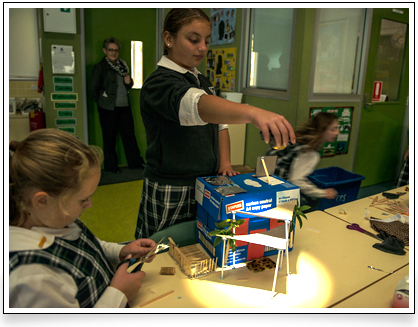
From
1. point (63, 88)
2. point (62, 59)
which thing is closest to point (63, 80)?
point (63, 88)

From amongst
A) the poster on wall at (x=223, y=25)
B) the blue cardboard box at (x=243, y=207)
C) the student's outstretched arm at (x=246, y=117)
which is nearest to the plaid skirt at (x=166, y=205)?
the blue cardboard box at (x=243, y=207)

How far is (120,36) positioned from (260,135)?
13.0 feet

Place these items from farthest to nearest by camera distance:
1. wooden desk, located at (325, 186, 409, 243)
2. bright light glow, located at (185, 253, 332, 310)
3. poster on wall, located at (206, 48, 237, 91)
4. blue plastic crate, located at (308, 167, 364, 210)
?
1. poster on wall, located at (206, 48, 237, 91)
2. blue plastic crate, located at (308, 167, 364, 210)
3. wooden desk, located at (325, 186, 409, 243)
4. bright light glow, located at (185, 253, 332, 310)

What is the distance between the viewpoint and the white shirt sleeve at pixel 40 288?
2.31ft

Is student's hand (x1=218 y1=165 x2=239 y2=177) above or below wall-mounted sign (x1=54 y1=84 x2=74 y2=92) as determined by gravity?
below

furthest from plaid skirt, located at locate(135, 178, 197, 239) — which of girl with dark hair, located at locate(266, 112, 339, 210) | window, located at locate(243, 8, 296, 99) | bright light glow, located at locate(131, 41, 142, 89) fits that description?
bright light glow, located at locate(131, 41, 142, 89)

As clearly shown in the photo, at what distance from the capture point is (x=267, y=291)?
1.01 metres

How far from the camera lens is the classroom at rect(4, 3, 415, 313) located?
103cm

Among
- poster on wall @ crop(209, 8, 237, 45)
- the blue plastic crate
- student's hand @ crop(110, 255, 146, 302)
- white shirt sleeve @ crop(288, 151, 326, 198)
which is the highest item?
poster on wall @ crop(209, 8, 237, 45)

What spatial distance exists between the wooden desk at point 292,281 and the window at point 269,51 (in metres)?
2.18

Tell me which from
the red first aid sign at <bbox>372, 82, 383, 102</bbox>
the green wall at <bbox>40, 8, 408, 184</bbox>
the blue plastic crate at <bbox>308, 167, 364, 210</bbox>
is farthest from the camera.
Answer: the red first aid sign at <bbox>372, 82, 383, 102</bbox>

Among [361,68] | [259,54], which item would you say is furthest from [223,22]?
[361,68]

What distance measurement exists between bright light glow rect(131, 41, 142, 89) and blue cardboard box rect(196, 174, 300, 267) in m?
3.65

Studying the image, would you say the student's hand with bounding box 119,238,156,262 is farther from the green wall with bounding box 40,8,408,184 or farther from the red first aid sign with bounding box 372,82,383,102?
the red first aid sign with bounding box 372,82,383,102
